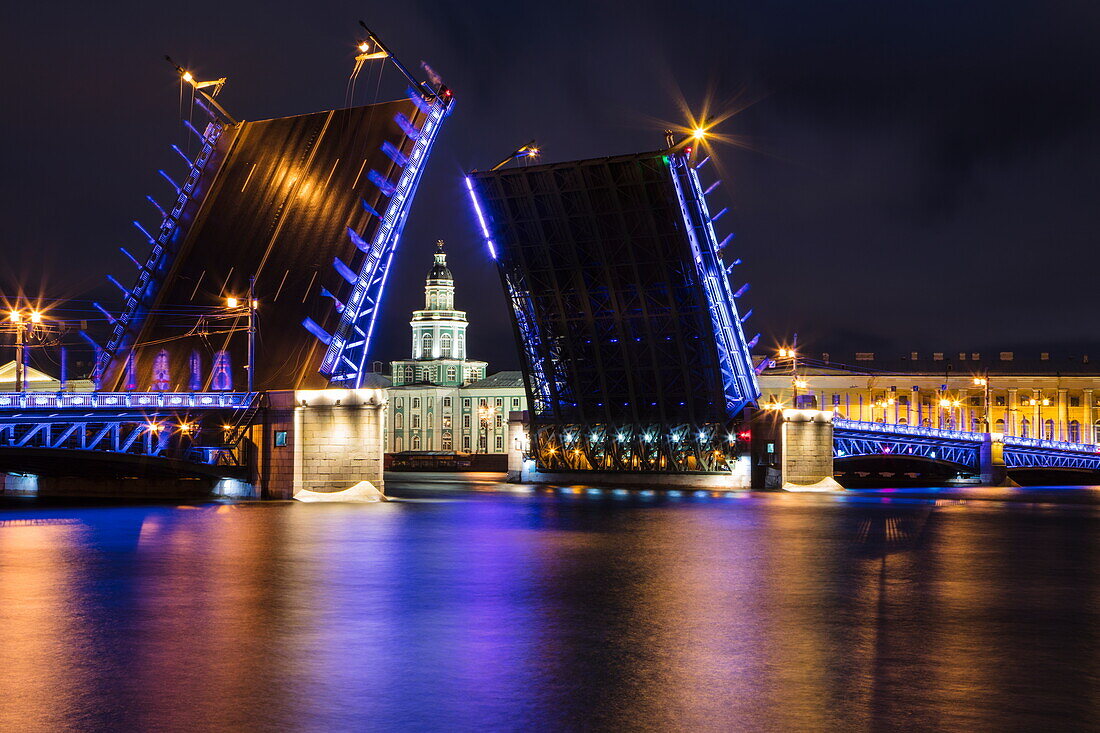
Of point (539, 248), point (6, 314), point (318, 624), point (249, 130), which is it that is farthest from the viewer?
point (539, 248)

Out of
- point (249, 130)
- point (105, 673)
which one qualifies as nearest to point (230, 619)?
point (105, 673)

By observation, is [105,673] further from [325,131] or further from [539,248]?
[539,248]

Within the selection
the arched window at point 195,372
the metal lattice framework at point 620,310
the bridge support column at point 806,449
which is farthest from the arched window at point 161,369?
the bridge support column at point 806,449

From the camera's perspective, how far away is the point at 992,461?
258ft

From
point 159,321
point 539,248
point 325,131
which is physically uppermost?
point 325,131

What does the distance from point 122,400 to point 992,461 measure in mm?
56576

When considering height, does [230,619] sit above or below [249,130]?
below

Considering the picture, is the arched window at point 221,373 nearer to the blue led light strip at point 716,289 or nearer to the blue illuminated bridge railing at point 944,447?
the blue led light strip at point 716,289

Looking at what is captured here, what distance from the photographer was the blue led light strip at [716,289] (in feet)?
158

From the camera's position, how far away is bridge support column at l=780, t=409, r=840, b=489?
62.6 meters

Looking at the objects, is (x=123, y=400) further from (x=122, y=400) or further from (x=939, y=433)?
(x=939, y=433)

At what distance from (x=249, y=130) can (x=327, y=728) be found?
43.6 metres

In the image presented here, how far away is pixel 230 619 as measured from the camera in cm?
1348

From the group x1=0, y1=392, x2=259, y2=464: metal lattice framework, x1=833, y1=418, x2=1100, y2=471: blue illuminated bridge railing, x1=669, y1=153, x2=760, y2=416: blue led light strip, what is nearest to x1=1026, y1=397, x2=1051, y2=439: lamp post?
x1=833, y1=418, x2=1100, y2=471: blue illuminated bridge railing
